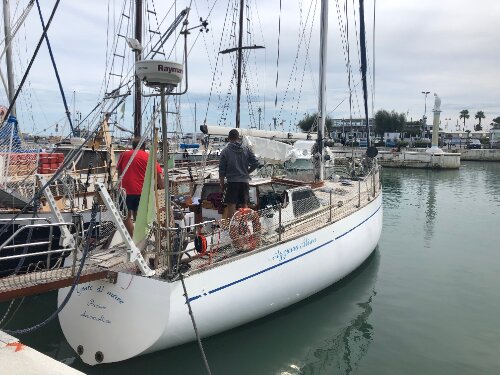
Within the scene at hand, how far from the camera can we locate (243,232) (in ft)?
22.5

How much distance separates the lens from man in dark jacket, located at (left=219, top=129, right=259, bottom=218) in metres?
7.49

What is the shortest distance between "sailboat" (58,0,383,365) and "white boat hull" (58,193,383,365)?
13 mm

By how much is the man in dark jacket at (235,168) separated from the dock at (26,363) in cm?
409

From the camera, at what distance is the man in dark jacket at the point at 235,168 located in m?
7.49

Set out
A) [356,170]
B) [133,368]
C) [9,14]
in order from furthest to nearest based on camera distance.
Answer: [356,170]
[9,14]
[133,368]

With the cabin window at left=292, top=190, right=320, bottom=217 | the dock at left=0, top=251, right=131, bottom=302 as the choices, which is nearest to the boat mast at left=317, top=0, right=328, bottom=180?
the cabin window at left=292, top=190, right=320, bottom=217

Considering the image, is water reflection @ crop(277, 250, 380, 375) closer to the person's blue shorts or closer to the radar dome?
the person's blue shorts

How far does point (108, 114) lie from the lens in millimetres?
5746

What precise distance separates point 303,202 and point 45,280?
5.23 meters

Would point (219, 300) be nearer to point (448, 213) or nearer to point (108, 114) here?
point (108, 114)

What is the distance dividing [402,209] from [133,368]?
18.5m

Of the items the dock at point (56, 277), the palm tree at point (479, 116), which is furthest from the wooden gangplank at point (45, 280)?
the palm tree at point (479, 116)

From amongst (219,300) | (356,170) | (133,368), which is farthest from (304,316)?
(356,170)

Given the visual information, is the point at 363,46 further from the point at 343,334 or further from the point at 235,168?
the point at 343,334
